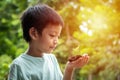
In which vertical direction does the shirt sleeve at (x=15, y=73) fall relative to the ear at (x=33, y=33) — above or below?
below

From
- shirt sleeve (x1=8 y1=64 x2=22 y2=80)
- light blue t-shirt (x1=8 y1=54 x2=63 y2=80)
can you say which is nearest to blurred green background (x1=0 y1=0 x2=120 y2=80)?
light blue t-shirt (x1=8 y1=54 x2=63 y2=80)

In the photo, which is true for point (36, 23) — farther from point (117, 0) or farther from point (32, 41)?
point (117, 0)

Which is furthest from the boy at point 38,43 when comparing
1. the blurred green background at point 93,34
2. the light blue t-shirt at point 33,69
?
the blurred green background at point 93,34

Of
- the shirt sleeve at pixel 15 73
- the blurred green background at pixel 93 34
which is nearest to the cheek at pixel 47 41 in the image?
the shirt sleeve at pixel 15 73

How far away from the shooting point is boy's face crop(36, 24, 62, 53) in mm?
962

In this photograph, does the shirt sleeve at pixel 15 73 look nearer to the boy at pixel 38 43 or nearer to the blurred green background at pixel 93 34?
the boy at pixel 38 43

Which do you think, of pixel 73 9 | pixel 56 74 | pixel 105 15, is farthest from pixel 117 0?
pixel 56 74

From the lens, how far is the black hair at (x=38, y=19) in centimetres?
97

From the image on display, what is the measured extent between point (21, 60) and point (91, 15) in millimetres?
878

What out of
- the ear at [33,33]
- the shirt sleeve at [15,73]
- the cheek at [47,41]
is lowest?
the shirt sleeve at [15,73]

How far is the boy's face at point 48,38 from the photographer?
0.96 meters

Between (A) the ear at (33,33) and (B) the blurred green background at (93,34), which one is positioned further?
(B) the blurred green background at (93,34)

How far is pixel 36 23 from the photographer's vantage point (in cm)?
98

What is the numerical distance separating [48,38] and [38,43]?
1.4 inches
